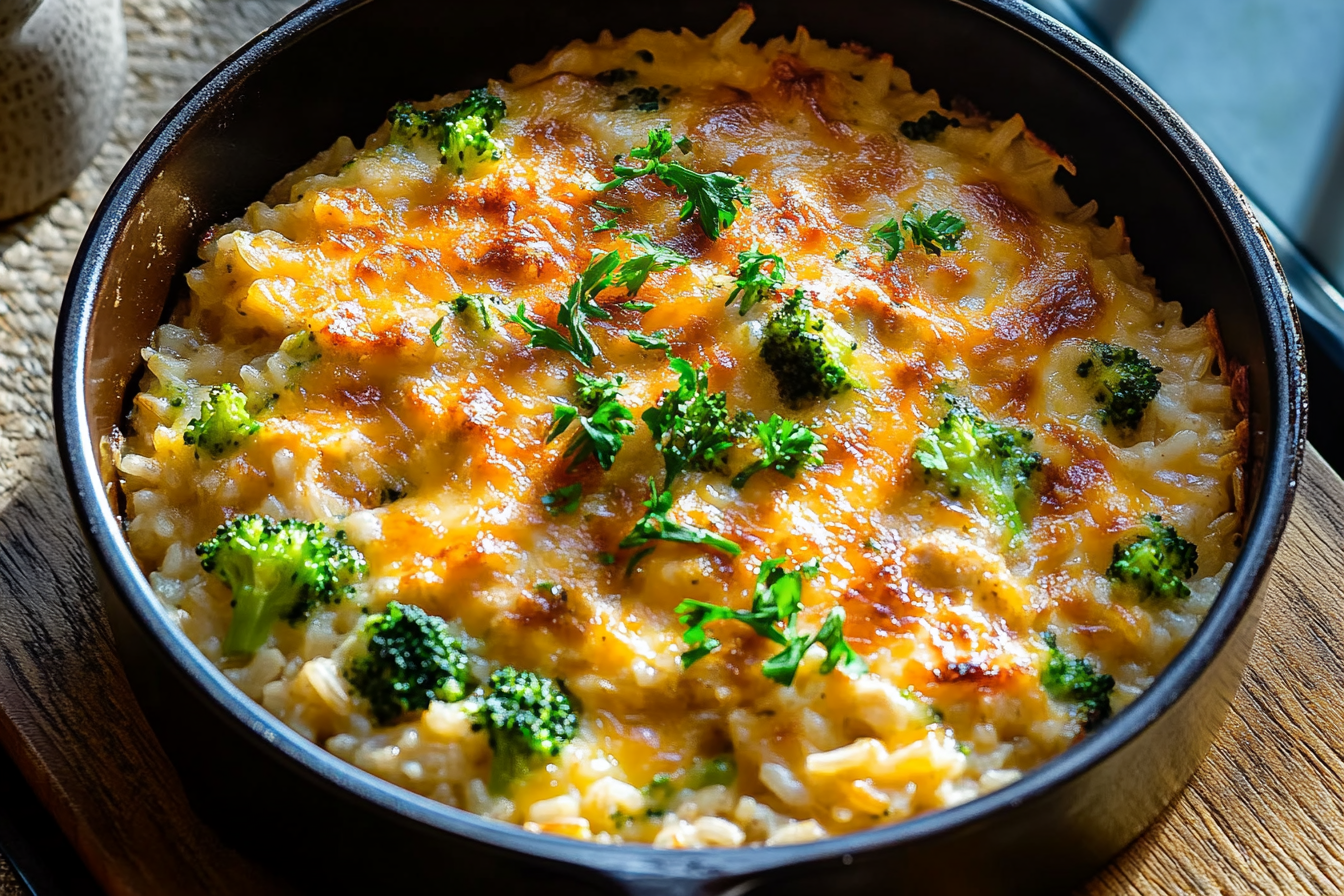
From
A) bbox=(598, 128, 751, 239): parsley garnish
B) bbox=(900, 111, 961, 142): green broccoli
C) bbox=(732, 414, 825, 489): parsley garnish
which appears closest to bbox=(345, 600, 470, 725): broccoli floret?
bbox=(732, 414, 825, 489): parsley garnish

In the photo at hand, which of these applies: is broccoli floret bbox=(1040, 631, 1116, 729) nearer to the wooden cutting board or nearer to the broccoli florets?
the wooden cutting board

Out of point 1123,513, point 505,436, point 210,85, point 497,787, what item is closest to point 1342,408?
point 1123,513

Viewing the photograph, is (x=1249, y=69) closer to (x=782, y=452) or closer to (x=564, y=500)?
(x=782, y=452)

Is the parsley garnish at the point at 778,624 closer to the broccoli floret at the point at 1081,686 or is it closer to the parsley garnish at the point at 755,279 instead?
the broccoli floret at the point at 1081,686

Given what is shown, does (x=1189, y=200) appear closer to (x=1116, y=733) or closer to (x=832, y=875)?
(x=1116, y=733)

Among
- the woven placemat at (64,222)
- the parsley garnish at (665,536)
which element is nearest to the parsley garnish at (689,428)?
the parsley garnish at (665,536)

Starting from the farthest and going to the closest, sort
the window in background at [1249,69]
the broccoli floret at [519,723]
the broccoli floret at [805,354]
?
the window in background at [1249,69] → the broccoli floret at [805,354] → the broccoli floret at [519,723]
